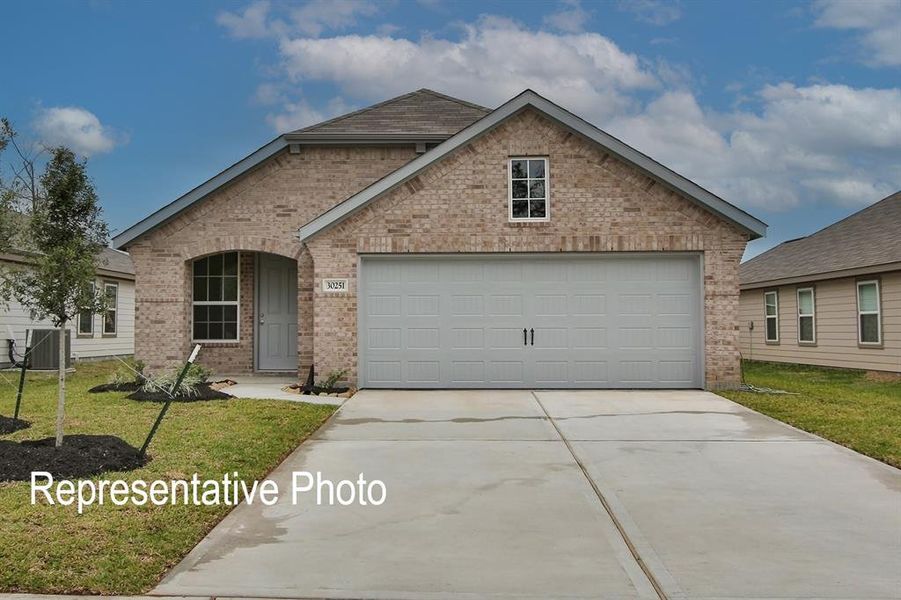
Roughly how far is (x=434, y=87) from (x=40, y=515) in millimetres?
17610

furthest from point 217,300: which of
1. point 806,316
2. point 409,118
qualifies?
point 806,316

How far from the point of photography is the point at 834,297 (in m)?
19.5

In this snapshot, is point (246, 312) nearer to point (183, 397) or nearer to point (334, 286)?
point (334, 286)

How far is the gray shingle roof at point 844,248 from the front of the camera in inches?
714

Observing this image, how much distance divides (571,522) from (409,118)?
44.5 feet

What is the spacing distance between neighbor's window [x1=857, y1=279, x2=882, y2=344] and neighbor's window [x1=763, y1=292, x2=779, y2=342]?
4321mm

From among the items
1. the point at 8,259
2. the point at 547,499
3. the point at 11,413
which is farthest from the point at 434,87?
the point at 547,499

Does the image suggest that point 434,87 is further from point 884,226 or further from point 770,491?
point 770,491

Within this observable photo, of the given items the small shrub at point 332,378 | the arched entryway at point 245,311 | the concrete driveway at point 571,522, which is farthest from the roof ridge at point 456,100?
the concrete driveway at point 571,522

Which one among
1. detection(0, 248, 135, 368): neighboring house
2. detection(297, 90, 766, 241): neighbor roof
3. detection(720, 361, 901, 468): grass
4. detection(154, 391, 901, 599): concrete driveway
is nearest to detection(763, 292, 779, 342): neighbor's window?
detection(720, 361, 901, 468): grass

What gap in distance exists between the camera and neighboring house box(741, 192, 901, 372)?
57.3 feet

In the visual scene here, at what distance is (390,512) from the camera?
19.5ft

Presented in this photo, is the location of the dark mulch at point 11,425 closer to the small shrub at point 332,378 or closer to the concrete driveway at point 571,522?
the concrete driveway at point 571,522

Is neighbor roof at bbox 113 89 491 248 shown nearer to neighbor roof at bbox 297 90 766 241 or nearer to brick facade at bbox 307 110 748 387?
neighbor roof at bbox 297 90 766 241
